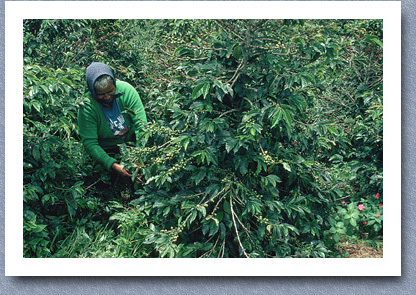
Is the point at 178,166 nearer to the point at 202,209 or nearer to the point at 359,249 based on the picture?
the point at 202,209

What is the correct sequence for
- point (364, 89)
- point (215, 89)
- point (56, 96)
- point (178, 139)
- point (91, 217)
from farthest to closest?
point (364, 89)
point (91, 217)
point (56, 96)
point (215, 89)
point (178, 139)

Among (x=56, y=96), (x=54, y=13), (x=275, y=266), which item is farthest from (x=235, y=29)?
(x=275, y=266)

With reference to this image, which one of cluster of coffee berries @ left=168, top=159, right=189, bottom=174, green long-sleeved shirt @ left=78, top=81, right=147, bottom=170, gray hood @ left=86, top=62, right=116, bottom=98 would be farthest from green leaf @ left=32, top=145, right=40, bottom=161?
cluster of coffee berries @ left=168, top=159, right=189, bottom=174

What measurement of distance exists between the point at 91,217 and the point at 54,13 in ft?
4.86

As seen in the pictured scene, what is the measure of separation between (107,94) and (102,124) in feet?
0.89

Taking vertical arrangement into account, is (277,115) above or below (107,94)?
below

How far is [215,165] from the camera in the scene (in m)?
2.58

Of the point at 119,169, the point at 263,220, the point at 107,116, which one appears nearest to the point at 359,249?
the point at 263,220

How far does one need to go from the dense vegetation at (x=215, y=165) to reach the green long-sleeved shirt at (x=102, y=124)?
0.30 ft

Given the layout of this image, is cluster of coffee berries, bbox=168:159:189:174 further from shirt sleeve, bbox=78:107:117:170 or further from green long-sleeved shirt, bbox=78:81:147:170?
shirt sleeve, bbox=78:107:117:170

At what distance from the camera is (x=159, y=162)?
2.57 metres

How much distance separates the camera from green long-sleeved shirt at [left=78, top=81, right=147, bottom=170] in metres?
3.15

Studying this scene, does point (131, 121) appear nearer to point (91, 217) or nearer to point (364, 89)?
point (91, 217)

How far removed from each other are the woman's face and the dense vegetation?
0.41 ft
